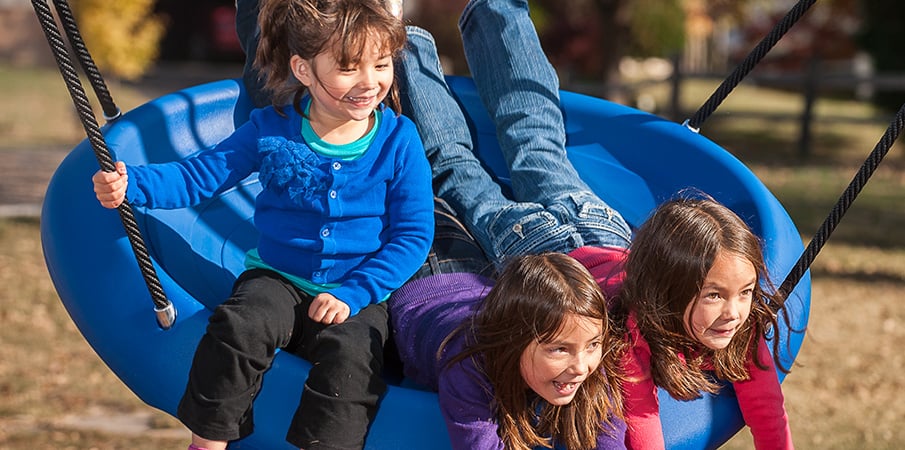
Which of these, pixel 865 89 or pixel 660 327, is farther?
pixel 865 89

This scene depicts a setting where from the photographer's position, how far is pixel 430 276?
7.83 feet

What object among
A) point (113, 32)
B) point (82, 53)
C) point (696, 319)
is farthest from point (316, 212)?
point (113, 32)

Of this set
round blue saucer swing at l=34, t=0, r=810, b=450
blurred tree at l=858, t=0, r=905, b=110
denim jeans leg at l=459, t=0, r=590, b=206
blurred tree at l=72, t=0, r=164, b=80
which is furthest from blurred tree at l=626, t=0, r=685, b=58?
denim jeans leg at l=459, t=0, r=590, b=206

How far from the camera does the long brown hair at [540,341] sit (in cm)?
180

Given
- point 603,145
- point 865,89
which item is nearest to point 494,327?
point 603,145

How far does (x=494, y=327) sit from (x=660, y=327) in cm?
32

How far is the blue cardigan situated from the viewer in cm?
213

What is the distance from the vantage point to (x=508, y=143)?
2855 mm

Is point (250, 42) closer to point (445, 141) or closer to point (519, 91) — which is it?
point (445, 141)

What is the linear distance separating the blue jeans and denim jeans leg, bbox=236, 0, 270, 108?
1.30 feet

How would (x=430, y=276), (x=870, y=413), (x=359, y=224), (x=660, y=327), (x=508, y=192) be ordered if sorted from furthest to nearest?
(x=870, y=413)
(x=508, y=192)
(x=430, y=276)
(x=359, y=224)
(x=660, y=327)

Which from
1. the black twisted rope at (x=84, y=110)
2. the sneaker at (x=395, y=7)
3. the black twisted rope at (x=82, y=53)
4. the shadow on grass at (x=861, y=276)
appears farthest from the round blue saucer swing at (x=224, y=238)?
the shadow on grass at (x=861, y=276)

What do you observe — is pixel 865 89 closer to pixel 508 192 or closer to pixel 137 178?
pixel 508 192

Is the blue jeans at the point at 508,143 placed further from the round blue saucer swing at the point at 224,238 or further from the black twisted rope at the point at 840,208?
the black twisted rope at the point at 840,208
